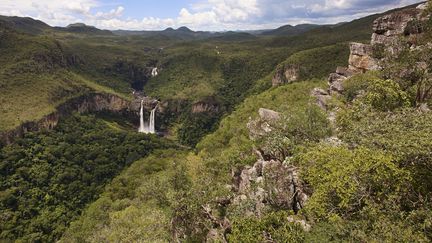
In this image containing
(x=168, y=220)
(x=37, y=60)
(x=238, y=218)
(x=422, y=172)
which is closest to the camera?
(x=422, y=172)

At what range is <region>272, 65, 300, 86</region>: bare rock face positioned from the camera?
163125mm

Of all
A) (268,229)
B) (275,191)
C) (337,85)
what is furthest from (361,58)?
(268,229)

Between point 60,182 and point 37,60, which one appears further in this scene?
point 37,60

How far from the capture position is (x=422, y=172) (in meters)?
23.4

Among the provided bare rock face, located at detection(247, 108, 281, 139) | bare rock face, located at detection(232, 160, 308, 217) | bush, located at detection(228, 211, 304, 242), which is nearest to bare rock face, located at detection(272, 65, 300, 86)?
bare rock face, located at detection(247, 108, 281, 139)

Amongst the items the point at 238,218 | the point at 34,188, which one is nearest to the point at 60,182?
the point at 34,188

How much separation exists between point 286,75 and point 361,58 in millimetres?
96092

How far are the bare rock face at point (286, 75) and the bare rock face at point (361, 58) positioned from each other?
8582 centimetres

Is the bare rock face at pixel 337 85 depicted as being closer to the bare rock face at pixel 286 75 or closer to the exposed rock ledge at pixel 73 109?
the bare rock face at pixel 286 75

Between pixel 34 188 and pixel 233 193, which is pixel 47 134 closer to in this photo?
pixel 34 188

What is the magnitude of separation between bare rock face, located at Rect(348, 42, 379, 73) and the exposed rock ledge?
363 feet

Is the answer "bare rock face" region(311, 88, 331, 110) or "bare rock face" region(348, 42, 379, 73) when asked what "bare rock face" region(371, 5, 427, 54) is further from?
"bare rock face" region(311, 88, 331, 110)

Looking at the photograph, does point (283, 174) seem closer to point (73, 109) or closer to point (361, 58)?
point (361, 58)

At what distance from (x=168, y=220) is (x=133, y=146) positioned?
99885 mm
